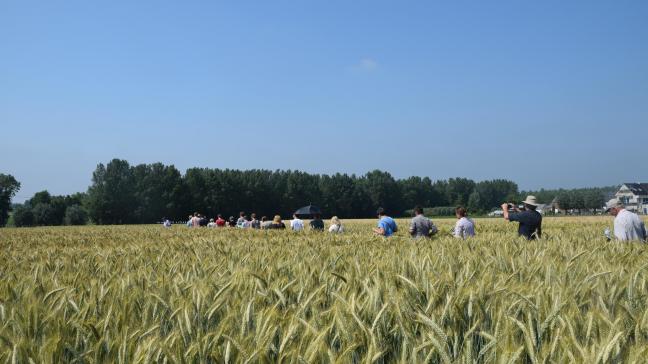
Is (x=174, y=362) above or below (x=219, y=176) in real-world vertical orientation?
below

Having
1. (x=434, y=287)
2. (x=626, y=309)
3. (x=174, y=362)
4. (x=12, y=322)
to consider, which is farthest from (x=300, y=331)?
(x=626, y=309)

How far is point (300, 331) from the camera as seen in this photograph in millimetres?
2193

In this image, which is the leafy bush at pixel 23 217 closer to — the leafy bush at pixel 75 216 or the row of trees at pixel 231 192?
the leafy bush at pixel 75 216

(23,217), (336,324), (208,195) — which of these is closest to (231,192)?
(208,195)

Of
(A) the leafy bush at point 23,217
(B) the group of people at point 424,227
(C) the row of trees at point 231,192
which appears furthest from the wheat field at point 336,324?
(A) the leafy bush at point 23,217

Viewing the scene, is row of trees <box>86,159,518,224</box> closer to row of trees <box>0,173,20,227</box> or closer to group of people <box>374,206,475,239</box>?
row of trees <box>0,173,20,227</box>

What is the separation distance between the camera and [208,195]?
333 ft

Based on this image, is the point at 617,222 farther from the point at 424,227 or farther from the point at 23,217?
the point at 23,217

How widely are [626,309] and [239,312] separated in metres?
1.74

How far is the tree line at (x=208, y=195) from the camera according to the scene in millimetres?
89750

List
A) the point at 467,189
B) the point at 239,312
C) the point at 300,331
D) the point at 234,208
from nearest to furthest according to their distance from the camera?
the point at 300,331, the point at 239,312, the point at 234,208, the point at 467,189

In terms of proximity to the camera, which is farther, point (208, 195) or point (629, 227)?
point (208, 195)

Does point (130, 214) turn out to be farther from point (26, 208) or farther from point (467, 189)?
point (467, 189)

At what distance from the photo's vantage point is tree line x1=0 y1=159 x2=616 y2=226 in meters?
89.8
